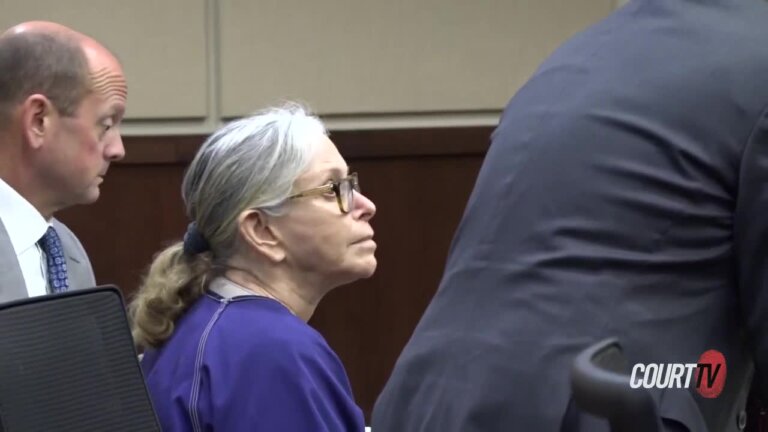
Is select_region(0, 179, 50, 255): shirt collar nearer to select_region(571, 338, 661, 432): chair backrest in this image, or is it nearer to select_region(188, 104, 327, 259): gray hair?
select_region(188, 104, 327, 259): gray hair

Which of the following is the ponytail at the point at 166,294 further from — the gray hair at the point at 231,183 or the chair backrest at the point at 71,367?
the chair backrest at the point at 71,367

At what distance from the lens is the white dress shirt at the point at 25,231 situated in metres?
2.27

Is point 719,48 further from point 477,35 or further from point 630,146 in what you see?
point 477,35

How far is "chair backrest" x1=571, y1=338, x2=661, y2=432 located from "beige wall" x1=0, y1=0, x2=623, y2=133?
326 cm

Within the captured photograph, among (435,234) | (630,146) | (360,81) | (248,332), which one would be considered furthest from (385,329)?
(630,146)

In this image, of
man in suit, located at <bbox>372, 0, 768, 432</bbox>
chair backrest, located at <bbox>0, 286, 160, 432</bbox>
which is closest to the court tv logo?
man in suit, located at <bbox>372, 0, 768, 432</bbox>

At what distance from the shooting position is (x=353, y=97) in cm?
448

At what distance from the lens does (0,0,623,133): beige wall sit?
4.28 metres

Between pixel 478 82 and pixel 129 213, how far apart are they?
120 cm

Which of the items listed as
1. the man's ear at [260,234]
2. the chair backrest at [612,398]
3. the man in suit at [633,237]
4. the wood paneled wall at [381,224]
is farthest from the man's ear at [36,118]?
the wood paneled wall at [381,224]

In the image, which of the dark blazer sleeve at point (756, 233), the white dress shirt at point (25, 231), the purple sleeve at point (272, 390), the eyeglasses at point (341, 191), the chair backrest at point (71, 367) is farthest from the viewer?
the white dress shirt at point (25, 231)

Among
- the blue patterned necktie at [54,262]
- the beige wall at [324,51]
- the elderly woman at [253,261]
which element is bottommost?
the beige wall at [324,51]

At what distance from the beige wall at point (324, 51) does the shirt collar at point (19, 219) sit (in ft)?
6.43

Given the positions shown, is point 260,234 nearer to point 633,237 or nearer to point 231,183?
point 231,183
